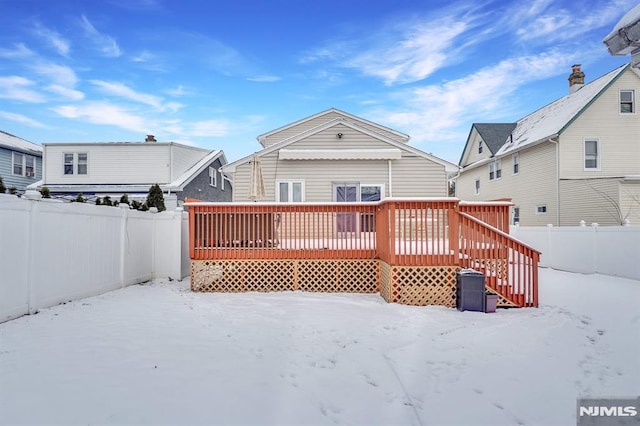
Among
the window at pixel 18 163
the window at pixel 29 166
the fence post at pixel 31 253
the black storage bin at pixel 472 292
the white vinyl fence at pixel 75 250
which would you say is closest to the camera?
the white vinyl fence at pixel 75 250

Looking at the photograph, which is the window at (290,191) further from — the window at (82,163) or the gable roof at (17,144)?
the gable roof at (17,144)

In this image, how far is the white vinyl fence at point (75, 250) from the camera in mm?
4512

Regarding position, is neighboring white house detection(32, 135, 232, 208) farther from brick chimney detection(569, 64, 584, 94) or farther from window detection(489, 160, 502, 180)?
brick chimney detection(569, 64, 584, 94)

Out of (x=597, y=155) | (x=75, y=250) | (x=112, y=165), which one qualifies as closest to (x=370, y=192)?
(x=75, y=250)

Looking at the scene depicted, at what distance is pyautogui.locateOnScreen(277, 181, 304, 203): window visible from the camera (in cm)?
1205

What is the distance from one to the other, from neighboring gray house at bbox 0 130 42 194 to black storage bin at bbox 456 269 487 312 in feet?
75.4

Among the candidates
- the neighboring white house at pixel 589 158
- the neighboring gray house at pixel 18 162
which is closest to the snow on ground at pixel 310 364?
the neighboring white house at pixel 589 158

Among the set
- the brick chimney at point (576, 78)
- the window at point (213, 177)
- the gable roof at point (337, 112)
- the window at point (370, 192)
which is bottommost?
the window at point (370, 192)

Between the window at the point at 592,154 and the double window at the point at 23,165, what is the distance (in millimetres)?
30110

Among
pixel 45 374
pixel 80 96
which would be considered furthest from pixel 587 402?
pixel 80 96

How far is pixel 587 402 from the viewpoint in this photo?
9.03ft

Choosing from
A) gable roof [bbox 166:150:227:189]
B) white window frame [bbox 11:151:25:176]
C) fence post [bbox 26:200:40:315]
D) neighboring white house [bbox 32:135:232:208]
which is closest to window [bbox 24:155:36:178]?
white window frame [bbox 11:151:25:176]

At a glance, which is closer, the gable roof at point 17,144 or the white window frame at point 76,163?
the white window frame at point 76,163

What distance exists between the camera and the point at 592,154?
589 inches
